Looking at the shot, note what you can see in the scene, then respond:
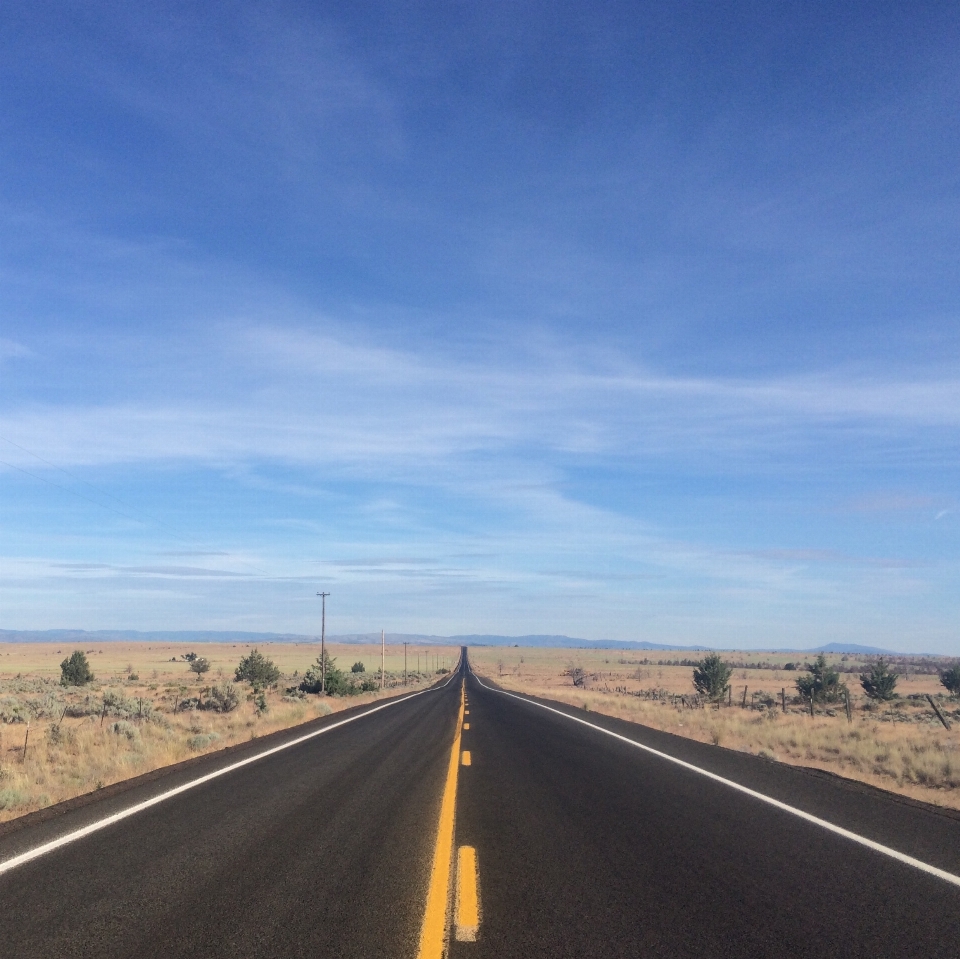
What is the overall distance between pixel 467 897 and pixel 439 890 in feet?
0.96

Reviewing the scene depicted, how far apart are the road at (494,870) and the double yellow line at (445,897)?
4 cm

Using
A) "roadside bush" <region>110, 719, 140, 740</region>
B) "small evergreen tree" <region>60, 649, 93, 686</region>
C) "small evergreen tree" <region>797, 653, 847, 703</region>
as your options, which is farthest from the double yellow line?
"small evergreen tree" <region>60, 649, 93, 686</region>

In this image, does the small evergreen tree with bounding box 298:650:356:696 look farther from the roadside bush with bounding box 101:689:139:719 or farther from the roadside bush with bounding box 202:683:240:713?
the roadside bush with bounding box 101:689:139:719

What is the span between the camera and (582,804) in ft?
31.4

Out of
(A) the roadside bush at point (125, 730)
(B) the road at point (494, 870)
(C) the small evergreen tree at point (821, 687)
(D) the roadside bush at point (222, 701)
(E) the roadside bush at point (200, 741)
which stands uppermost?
(B) the road at point (494, 870)

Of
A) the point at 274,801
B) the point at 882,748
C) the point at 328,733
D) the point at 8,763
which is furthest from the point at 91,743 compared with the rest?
the point at 882,748

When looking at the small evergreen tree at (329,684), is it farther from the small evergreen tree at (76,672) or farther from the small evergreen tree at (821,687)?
the small evergreen tree at (821,687)

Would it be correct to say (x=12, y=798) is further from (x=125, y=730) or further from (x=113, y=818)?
(x=125, y=730)

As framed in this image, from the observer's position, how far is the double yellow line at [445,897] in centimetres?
491

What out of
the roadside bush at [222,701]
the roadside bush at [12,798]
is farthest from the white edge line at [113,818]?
the roadside bush at [222,701]

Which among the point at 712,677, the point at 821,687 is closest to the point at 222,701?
the point at 712,677

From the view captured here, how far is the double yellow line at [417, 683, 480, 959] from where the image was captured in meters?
4.91

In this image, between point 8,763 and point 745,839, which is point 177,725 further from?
point 745,839

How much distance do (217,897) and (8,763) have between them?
11.4 m
